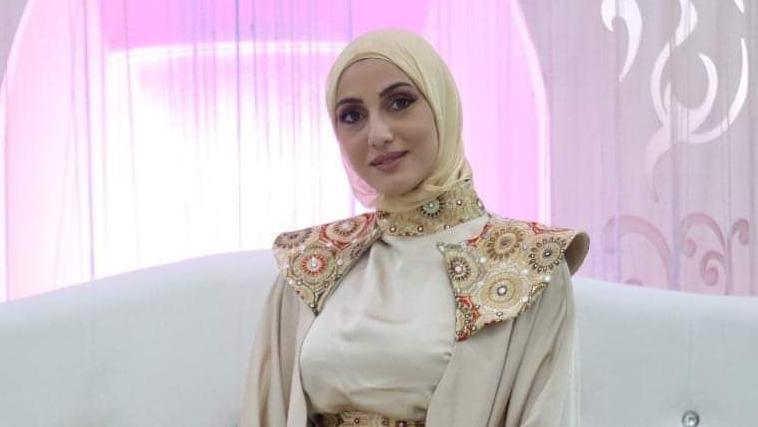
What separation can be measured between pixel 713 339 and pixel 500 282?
0.65 meters

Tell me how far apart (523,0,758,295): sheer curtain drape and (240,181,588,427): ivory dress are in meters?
0.99

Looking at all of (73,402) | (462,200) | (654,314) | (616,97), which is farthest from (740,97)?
(73,402)

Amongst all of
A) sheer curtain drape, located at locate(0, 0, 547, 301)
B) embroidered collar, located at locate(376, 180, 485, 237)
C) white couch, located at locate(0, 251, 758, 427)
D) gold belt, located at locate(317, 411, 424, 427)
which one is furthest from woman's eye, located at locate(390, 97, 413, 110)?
sheer curtain drape, located at locate(0, 0, 547, 301)

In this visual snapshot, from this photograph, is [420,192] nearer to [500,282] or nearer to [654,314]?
[500,282]

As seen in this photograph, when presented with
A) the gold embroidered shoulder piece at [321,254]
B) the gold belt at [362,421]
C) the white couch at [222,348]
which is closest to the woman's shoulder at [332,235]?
the gold embroidered shoulder piece at [321,254]

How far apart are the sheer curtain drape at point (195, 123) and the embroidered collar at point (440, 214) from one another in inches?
38.8

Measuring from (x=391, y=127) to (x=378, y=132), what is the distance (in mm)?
23

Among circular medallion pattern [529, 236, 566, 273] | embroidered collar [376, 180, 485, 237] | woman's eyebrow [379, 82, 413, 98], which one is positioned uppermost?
woman's eyebrow [379, 82, 413, 98]

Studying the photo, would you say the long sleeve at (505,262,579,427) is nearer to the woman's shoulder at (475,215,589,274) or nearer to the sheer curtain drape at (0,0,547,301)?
the woman's shoulder at (475,215,589,274)

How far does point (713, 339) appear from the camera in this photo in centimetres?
194

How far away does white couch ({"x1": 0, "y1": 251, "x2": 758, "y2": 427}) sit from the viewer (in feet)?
5.90

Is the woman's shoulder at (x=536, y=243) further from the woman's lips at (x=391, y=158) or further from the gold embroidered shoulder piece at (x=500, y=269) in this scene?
the woman's lips at (x=391, y=158)

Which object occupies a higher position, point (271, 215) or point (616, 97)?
point (616, 97)

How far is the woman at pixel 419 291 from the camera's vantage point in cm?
141
